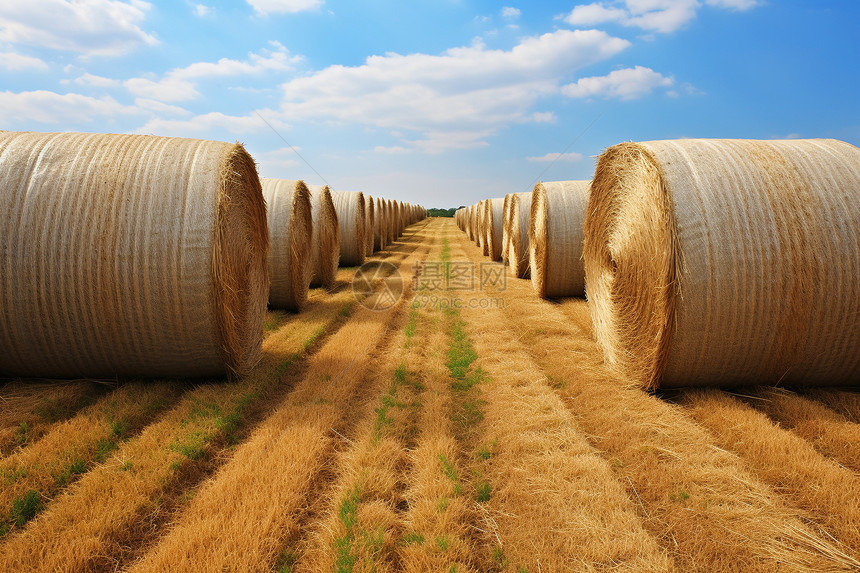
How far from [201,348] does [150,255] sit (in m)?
1.09

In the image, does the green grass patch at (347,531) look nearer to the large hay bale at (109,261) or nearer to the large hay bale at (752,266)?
the large hay bale at (109,261)

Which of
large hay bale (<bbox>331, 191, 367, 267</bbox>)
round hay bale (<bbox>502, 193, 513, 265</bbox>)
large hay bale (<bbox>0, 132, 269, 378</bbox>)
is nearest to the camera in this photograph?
large hay bale (<bbox>0, 132, 269, 378</bbox>)

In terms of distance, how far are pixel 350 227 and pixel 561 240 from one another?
7273 millimetres

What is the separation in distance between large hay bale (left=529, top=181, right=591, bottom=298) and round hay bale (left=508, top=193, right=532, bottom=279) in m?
2.09

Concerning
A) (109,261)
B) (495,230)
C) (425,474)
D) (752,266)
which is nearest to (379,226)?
(495,230)

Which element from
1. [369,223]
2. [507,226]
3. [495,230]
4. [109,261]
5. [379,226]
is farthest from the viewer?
[379,226]

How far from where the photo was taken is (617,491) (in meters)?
3.17

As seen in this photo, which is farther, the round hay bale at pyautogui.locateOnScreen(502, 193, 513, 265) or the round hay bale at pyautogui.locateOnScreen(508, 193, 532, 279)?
the round hay bale at pyautogui.locateOnScreen(502, 193, 513, 265)

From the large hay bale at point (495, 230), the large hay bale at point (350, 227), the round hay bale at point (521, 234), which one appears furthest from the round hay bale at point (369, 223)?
the round hay bale at point (521, 234)

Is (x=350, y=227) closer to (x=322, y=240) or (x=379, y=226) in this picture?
(x=322, y=240)

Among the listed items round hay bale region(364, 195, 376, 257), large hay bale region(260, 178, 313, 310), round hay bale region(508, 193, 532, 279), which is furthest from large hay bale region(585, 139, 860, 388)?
round hay bale region(364, 195, 376, 257)

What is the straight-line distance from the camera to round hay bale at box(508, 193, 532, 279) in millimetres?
12258

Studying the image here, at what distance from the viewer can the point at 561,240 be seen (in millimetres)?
9383

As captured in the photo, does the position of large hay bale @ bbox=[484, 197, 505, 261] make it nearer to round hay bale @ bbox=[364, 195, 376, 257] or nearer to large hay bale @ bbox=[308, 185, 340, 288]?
round hay bale @ bbox=[364, 195, 376, 257]
